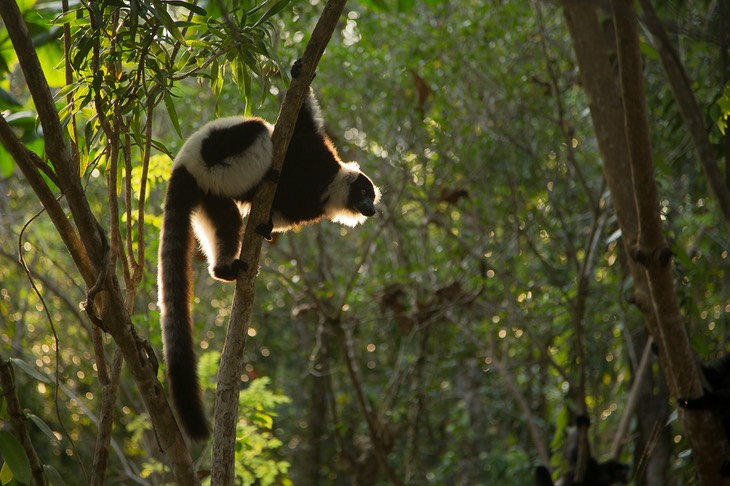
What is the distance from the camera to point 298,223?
15.4 ft

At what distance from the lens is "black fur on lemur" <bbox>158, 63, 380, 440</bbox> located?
124 inches

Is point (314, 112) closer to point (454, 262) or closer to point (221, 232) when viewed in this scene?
point (221, 232)

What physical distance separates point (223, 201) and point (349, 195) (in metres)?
0.93

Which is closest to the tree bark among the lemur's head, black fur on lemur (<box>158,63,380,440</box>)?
black fur on lemur (<box>158,63,380,440</box>)

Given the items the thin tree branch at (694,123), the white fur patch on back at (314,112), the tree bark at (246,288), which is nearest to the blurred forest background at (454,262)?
the thin tree branch at (694,123)

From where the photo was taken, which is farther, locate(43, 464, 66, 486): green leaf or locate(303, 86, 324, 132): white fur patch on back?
locate(303, 86, 324, 132): white fur patch on back

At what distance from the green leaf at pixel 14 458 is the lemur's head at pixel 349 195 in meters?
2.82

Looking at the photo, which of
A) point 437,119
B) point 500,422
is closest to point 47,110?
point 437,119

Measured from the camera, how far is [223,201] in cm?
425

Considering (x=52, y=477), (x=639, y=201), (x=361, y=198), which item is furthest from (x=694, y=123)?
(x=52, y=477)

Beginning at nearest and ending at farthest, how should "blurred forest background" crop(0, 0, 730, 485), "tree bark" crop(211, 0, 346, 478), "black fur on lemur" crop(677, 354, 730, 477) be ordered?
"tree bark" crop(211, 0, 346, 478), "black fur on lemur" crop(677, 354, 730, 477), "blurred forest background" crop(0, 0, 730, 485)

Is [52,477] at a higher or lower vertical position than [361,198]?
lower

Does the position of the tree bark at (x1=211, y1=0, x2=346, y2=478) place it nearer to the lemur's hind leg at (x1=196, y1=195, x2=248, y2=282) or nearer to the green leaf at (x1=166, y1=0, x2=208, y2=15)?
the green leaf at (x1=166, y1=0, x2=208, y2=15)

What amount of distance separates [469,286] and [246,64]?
5138mm
